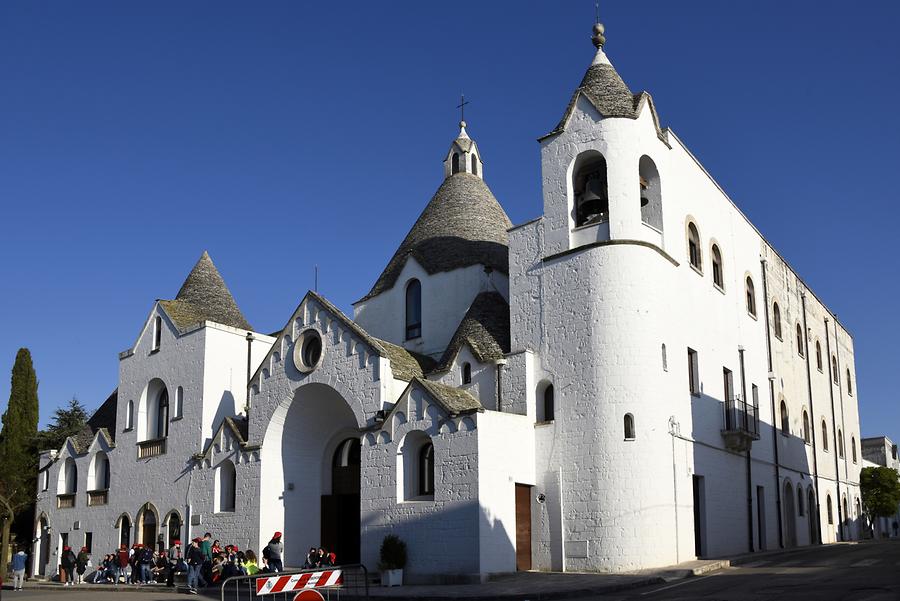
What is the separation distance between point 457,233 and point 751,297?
39.4 ft

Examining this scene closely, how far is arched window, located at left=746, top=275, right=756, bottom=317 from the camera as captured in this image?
3466cm

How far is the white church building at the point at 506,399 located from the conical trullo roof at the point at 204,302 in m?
0.10

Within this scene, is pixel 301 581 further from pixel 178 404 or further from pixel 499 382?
pixel 178 404

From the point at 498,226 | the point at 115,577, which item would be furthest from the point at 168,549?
the point at 498,226

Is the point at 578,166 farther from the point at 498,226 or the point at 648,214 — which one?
the point at 498,226

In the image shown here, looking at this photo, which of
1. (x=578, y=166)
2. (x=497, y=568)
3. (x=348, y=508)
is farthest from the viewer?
(x=348, y=508)

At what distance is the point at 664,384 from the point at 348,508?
11.5 metres

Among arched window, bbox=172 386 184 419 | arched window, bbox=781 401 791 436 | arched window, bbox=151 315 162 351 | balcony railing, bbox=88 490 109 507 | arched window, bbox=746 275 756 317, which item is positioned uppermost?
arched window, bbox=746 275 756 317

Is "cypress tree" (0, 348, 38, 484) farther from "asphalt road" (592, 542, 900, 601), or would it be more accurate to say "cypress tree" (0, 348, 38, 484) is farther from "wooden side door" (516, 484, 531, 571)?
"asphalt road" (592, 542, 900, 601)

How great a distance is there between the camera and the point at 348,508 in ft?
96.6

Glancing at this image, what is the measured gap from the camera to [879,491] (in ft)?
163

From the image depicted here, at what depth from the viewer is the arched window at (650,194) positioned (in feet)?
88.1

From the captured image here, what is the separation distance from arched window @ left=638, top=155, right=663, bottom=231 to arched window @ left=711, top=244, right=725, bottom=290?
5.30 m

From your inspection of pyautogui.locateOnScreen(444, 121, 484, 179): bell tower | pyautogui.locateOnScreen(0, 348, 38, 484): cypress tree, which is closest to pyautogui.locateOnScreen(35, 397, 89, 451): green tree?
pyautogui.locateOnScreen(0, 348, 38, 484): cypress tree
